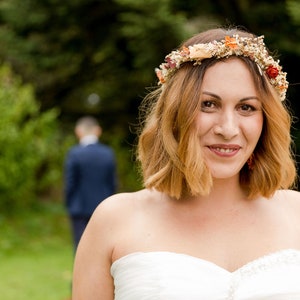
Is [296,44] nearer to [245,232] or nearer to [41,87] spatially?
[41,87]

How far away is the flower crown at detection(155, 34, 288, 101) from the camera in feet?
8.59

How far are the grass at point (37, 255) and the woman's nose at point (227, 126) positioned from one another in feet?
20.5

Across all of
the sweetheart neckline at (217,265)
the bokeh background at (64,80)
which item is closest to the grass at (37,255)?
the bokeh background at (64,80)

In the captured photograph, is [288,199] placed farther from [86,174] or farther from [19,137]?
[19,137]

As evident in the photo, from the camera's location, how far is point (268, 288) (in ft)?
8.04

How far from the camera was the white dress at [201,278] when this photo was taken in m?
→ 2.44

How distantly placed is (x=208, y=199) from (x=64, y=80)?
33.4 ft

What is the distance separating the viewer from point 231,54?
2.65 meters

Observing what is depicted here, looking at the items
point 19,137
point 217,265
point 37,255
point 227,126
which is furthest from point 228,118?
point 19,137

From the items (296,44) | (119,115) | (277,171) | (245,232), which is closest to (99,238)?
(245,232)

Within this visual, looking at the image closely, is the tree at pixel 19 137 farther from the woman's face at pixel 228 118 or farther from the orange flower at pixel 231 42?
the woman's face at pixel 228 118

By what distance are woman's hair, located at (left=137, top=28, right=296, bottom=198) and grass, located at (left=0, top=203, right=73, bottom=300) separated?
5.98 m

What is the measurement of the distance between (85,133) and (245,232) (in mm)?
5731

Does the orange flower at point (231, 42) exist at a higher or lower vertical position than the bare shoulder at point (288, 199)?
higher
